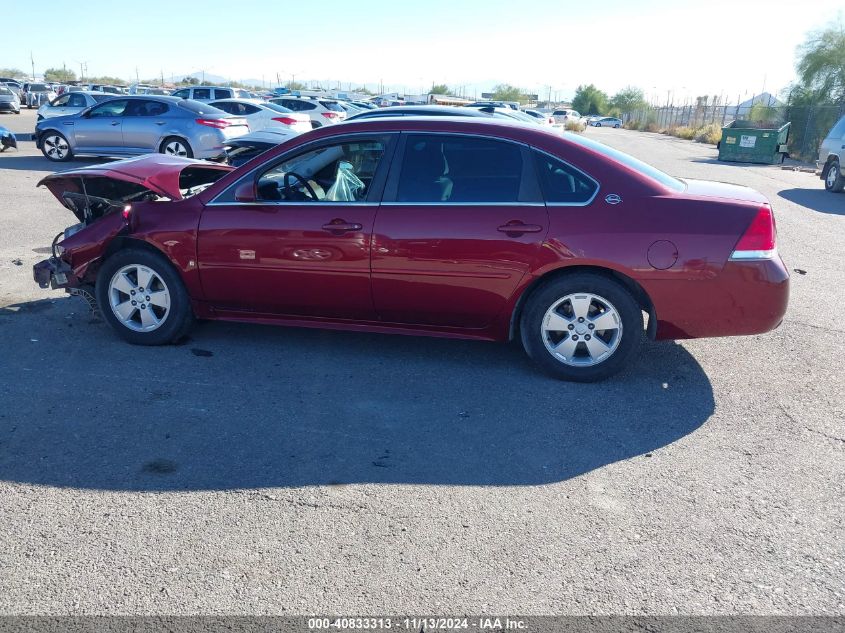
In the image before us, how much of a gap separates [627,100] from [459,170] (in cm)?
9735

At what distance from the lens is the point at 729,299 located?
4750 mm

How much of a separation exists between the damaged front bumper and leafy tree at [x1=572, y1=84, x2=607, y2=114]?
99.1 meters

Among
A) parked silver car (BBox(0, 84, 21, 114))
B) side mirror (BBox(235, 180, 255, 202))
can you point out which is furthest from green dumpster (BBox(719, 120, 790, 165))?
parked silver car (BBox(0, 84, 21, 114))

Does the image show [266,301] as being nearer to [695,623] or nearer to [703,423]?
[703,423]

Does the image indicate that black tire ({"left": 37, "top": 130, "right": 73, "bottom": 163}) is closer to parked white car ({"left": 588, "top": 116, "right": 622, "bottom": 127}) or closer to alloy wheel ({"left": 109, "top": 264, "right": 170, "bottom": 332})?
alloy wheel ({"left": 109, "top": 264, "right": 170, "bottom": 332})

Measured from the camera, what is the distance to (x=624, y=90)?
316 feet

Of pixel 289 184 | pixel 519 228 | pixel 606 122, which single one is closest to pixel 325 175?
pixel 289 184

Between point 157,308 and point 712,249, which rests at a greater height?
point 712,249

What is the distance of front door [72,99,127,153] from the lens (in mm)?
16750

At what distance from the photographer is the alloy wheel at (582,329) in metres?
4.91

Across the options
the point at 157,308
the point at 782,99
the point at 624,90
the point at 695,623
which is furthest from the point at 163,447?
the point at 624,90

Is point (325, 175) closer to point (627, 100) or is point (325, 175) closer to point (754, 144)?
point (754, 144)

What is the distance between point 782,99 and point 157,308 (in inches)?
1438

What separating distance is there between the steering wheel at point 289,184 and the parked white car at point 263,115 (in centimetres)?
1517
